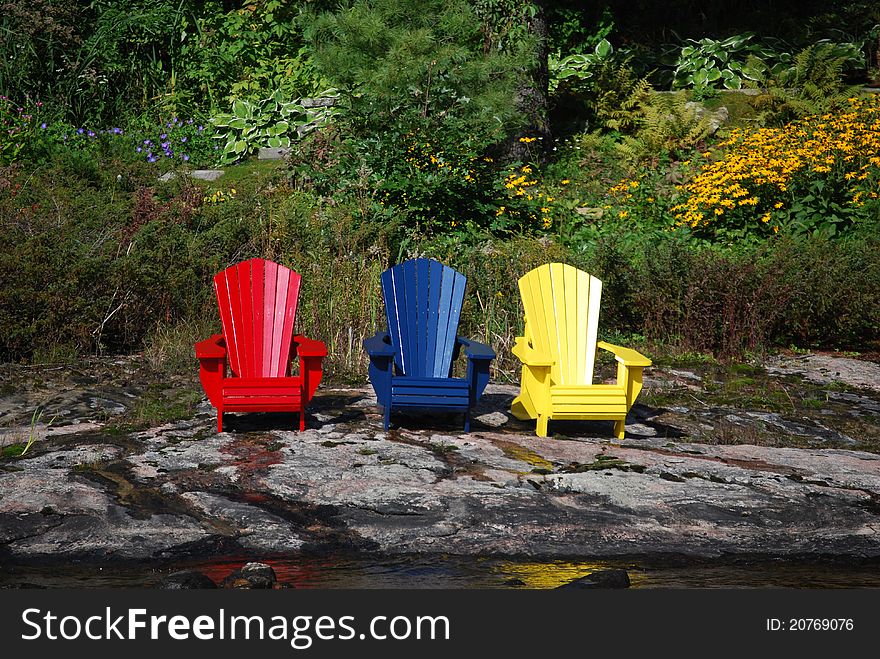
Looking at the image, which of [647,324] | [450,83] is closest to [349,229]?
[647,324]

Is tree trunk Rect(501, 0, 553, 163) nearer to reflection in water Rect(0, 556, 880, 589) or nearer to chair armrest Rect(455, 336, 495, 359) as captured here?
chair armrest Rect(455, 336, 495, 359)

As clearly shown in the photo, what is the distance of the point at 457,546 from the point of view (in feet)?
12.6

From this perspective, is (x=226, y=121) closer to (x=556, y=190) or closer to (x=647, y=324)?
(x=556, y=190)

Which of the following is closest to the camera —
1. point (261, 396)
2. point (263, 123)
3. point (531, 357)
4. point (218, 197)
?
point (261, 396)

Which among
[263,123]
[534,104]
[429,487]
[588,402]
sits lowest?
[429,487]

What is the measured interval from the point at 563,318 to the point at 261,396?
180 centimetres

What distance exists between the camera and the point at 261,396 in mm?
4984

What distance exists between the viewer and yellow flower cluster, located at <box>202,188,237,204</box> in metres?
8.50

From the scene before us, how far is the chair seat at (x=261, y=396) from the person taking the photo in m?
4.97

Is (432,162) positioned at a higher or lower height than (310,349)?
higher

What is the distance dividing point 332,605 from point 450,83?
Answer: 23.8 ft

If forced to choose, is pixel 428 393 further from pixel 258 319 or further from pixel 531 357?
pixel 258 319

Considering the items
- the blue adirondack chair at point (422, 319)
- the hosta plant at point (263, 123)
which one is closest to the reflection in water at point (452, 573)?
the blue adirondack chair at point (422, 319)

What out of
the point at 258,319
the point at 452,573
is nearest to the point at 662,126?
the point at 258,319
